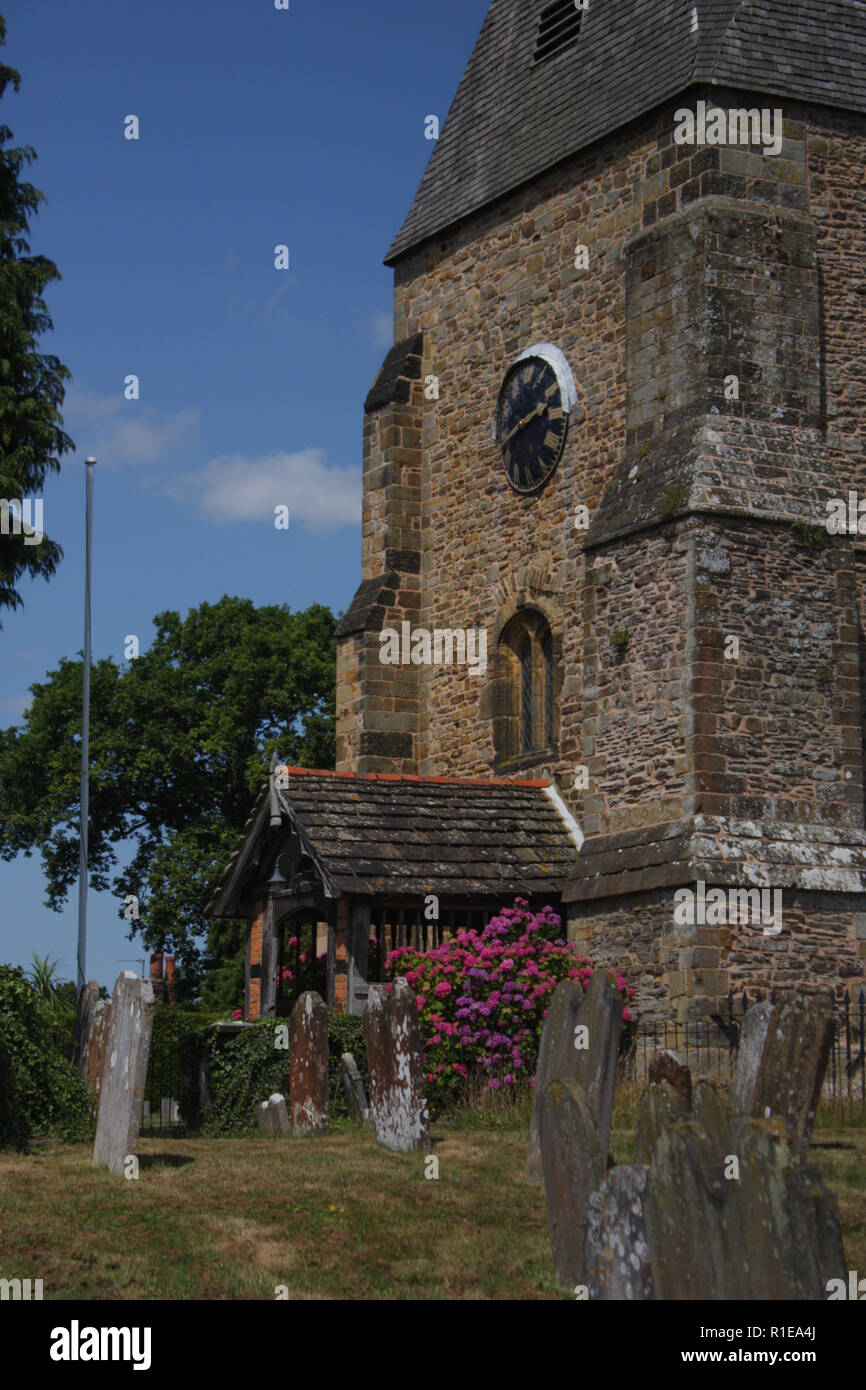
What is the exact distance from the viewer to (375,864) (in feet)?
61.7

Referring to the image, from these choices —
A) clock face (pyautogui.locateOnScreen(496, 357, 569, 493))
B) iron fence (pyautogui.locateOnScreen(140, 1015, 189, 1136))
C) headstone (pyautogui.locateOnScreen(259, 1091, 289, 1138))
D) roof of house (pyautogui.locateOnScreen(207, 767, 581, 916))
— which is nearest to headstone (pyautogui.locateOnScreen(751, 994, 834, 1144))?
headstone (pyautogui.locateOnScreen(259, 1091, 289, 1138))

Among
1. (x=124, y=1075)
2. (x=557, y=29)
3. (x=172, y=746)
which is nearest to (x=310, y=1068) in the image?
(x=124, y=1075)

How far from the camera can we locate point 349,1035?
16.8 m

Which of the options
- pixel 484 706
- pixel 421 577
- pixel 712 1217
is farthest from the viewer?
pixel 421 577

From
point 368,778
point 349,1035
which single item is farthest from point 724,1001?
point 368,778

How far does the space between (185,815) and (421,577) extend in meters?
19.2

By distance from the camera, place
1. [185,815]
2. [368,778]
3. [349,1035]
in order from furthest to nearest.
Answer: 1. [185,815]
2. [368,778]
3. [349,1035]

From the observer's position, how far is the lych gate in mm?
18703

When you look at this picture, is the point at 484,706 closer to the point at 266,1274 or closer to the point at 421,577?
the point at 421,577

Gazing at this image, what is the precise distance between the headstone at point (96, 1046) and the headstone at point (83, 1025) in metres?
0.40

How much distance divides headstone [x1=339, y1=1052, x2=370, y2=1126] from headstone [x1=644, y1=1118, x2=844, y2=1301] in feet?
25.4

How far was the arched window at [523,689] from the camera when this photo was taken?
22328mm

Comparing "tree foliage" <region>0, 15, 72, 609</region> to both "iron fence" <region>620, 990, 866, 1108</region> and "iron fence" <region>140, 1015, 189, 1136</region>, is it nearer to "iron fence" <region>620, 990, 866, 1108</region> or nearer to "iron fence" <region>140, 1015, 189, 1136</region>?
"iron fence" <region>140, 1015, 189, 1136</region>

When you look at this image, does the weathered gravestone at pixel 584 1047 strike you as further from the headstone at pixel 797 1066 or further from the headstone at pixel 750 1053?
the headstone at pixel 797 1066
